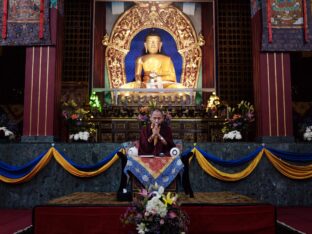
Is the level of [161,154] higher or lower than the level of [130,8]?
lower

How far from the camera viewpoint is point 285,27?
279 inches

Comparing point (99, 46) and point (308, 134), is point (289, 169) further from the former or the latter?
point (99, 46)

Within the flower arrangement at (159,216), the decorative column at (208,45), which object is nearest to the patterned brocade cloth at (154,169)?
the flower arrangement at (159,216)

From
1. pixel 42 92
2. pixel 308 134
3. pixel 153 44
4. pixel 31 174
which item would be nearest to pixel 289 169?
pixel 308 134

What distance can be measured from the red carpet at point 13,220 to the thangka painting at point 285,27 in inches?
209

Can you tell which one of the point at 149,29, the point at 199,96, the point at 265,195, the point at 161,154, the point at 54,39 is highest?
the point at 149,29

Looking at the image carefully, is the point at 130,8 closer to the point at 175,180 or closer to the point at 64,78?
the point at 64,78

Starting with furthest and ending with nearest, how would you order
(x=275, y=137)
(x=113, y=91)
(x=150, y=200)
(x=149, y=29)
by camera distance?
(x=149, y=29), (x=113, y=91), (x=275, y=137), (x=150, y=200)

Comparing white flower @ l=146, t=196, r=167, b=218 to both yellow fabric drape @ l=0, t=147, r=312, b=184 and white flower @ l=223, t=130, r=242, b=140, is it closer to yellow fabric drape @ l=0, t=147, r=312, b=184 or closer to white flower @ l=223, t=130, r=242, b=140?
yellow fabric drape @ l=0, t=147, r=312, b=184

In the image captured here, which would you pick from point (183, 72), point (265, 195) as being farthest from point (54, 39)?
point (265, 195)

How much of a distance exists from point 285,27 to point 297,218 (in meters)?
3.82

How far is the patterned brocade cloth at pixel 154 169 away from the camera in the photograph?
15.4ft

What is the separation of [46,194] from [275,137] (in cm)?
443

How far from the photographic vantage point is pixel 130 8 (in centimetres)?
1055
